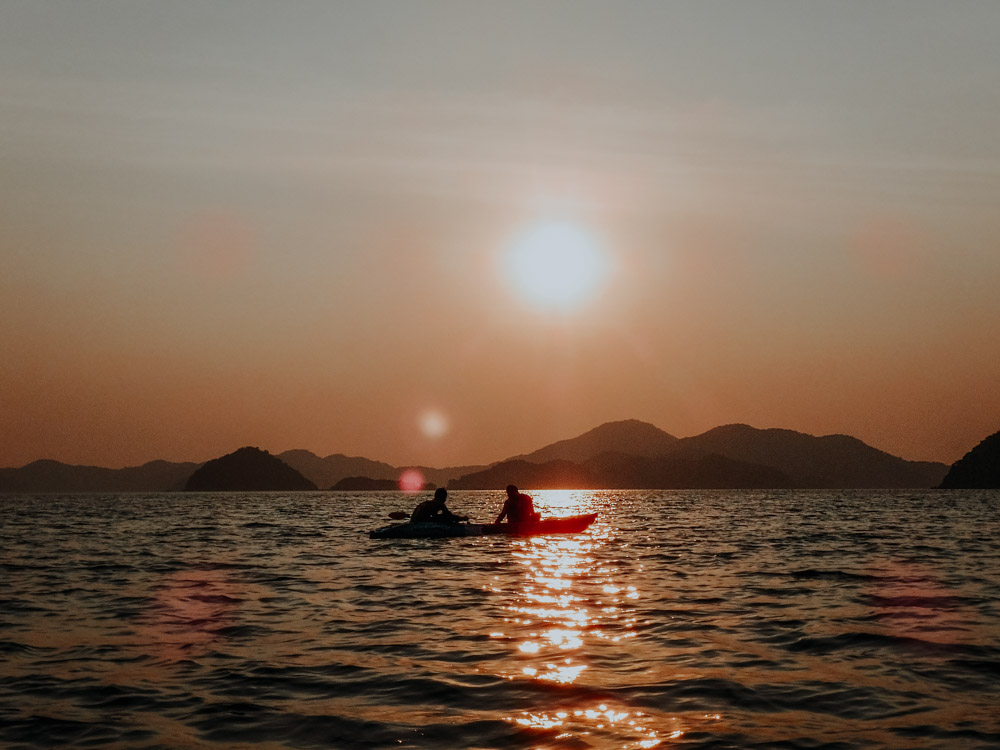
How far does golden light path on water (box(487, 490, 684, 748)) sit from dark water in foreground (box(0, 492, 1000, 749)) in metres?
0.06

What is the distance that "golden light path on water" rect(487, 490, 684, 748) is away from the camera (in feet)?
30.4

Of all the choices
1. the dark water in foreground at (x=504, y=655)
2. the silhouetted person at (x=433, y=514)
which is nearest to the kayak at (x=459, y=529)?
the silhouetted person at (x=433, y=514)

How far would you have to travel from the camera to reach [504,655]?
12.9 metres

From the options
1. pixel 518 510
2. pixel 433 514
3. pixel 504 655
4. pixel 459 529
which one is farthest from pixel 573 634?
pixel 518 510

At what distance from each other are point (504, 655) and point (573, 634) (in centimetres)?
198

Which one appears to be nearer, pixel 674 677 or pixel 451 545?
pixel 674 677

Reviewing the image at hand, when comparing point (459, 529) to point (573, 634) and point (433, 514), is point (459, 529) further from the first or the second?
point (573, 634)

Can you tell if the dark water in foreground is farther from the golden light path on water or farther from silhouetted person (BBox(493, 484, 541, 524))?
silhouetted person (BBox(493, 484, 541, 524))

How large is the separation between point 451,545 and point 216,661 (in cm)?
2191

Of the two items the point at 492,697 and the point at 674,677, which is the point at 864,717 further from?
the point at 492,697

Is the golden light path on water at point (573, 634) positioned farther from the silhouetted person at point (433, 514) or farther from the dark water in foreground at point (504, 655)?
the silhouetted person at point (433, 514)

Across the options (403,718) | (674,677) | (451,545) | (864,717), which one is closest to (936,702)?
(864,717)

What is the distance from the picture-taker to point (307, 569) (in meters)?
25.8

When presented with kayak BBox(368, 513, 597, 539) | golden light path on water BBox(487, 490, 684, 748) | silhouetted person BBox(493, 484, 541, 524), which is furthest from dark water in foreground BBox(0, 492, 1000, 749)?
silhouetted person BBox(493, 484, 541, 524)
